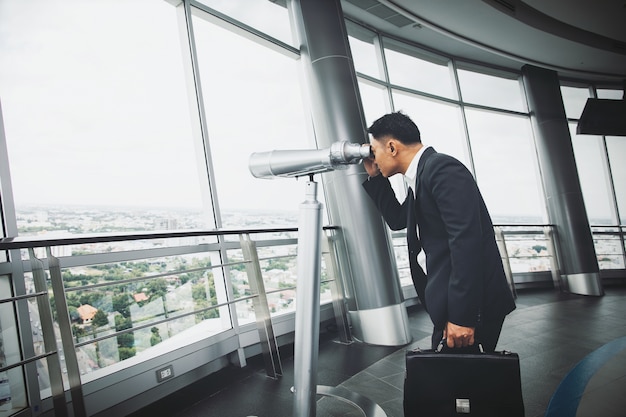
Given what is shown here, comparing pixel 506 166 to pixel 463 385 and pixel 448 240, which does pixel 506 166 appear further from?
pixel 463 385

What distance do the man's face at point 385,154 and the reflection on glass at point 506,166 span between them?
4.81 meters

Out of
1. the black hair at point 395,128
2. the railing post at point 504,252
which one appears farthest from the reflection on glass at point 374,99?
the black hair at point 395,128

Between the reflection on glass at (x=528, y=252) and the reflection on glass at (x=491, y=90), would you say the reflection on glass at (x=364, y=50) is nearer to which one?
the reflection on glass at (x=491, y=90)

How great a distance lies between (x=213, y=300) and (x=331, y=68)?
7.15 feet

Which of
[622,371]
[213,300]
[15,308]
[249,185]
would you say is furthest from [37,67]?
[622,371]

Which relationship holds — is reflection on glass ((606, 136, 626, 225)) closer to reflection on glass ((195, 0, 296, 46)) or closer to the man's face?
reflection on glass ((195, 0, 296, 46))

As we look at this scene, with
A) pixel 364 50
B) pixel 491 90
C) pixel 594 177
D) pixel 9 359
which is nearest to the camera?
pixel 9 359

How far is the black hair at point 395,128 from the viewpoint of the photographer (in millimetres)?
1057

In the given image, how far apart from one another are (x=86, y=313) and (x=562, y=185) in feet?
20.8

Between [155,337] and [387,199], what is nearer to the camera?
[387,199]

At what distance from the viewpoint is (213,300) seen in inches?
97.8

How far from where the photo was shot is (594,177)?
604 centimetres

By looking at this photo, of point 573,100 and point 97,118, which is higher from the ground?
point 573,100

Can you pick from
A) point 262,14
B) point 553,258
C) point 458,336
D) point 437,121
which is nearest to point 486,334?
point 458,336
